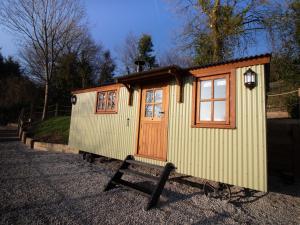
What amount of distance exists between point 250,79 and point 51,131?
38.5 ft

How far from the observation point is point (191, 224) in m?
3.06

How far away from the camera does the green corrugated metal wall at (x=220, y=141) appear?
366 cm

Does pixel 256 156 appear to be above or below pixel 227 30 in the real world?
below

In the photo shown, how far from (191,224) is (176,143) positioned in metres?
2.02

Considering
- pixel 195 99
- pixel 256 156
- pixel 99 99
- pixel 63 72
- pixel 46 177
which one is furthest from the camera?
pixel 63 72

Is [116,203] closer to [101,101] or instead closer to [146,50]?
[101,101]

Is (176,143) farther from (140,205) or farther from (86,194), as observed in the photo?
A: (86,194)

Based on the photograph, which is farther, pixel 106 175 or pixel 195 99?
pixel 106 175

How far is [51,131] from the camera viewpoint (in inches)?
478

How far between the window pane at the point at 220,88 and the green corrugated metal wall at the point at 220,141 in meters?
0.30

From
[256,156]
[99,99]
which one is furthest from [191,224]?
[99,99]

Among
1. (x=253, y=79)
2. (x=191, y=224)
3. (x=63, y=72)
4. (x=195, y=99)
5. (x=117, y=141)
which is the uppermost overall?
(x=63, y=72)

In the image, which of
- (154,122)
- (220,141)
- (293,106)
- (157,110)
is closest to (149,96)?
(157,110)

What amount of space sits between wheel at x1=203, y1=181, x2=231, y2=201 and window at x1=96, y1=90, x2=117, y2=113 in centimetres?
366
